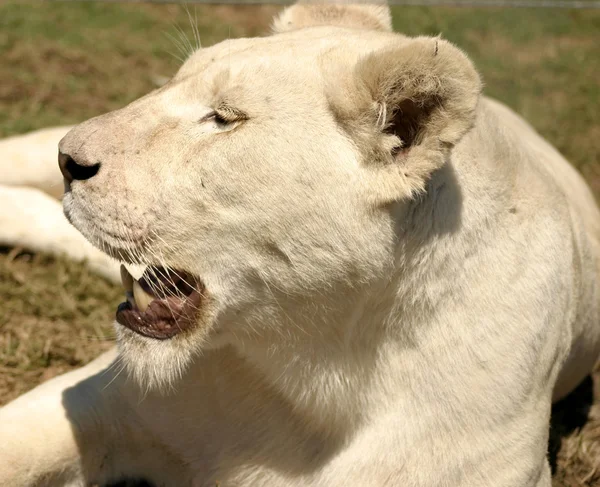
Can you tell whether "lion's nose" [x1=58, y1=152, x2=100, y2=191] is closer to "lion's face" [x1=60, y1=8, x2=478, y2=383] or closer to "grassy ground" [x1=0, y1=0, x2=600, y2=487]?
"lion's face" [x1=60, y1=8, x2=478, y2=383]

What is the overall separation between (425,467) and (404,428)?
0.11m

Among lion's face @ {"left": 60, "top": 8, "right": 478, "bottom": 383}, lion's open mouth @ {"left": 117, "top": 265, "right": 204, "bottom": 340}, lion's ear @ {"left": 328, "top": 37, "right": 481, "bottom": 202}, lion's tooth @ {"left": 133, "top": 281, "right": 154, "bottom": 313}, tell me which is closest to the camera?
lion's ear @ {"left": 328, "top": 37, "right": 481, "bottom": 202}

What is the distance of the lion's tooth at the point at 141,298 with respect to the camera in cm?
230

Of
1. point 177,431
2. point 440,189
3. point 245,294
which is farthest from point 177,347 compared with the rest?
point 440,189

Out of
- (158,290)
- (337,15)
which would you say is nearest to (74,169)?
(158,290)

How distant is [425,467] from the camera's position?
2.29m

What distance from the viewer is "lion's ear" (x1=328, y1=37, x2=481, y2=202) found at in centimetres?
192

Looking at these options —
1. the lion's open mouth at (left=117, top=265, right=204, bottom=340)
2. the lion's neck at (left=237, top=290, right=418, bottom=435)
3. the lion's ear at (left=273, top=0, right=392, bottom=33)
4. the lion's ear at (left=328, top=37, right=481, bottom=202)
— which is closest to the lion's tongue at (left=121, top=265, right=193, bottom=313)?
the lion's open mouth at (left=117, top=265, right=204, bottom=340)

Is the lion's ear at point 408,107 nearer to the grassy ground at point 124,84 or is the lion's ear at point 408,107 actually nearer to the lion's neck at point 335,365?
the lion's neck at point 335,365

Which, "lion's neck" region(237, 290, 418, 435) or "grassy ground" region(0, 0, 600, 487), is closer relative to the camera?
"lion's neck" region(237, 290, 418, 435)

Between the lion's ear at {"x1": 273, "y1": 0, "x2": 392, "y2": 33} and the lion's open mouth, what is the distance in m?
0.87

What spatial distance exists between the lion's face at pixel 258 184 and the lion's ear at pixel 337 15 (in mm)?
486

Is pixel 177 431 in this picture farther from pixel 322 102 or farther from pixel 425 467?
pixel 322 102

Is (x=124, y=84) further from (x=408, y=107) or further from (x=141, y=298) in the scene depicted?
(x=408, y=107)
